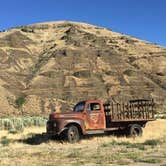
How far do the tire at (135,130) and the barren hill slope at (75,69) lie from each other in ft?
145

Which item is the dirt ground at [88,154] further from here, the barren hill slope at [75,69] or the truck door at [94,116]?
the barren hill slope at [75,69]

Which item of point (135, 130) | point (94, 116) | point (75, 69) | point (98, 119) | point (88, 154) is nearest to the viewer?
point (88, 154)

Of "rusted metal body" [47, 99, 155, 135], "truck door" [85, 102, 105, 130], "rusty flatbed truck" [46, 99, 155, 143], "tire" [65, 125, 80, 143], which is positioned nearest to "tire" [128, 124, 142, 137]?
"rusty flatbed truck" [46, 99, 155, 143]

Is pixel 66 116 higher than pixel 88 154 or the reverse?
higher

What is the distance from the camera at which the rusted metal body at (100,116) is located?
23750mm

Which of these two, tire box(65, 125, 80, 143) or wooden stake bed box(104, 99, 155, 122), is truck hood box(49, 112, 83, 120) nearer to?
tire box(65, 125, 80, 143)

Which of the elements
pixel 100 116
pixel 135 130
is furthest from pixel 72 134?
pixel 135 130

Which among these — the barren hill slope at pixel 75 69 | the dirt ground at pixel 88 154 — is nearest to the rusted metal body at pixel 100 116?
the dirt ground at pixel 88 154

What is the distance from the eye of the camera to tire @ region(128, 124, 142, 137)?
84.3 feet

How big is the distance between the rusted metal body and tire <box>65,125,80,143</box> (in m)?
0.20

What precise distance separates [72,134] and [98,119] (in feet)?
5.83

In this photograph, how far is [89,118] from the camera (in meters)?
24.4

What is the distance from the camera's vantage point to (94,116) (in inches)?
967

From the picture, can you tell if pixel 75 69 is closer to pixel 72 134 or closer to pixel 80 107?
pixel 80 107
